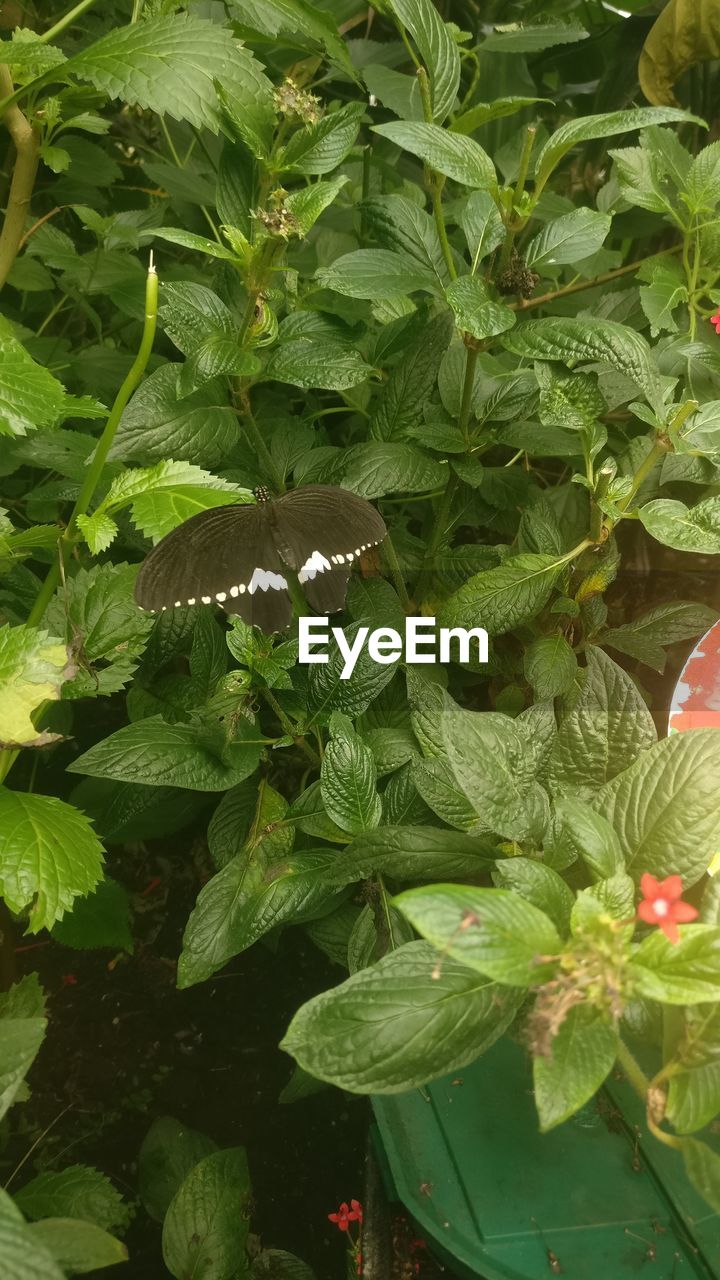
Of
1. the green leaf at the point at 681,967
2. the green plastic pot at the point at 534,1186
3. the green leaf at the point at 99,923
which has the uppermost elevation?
the green leaf at the point at 681,967

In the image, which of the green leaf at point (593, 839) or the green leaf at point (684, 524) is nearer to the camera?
the green leaf at point (593, 839)

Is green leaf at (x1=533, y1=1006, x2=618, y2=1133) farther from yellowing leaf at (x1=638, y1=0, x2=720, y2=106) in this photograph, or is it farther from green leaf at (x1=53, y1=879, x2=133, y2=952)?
yellowing leaf at (x1=638, y1=0, x2=720, y2=106)

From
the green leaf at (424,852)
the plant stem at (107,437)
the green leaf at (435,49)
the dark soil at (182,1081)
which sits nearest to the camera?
the plant stem at (107,437)

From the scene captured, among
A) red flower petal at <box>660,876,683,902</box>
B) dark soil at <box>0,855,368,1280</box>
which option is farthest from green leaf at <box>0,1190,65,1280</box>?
dark soil at <box>0,855,368,1280</box>

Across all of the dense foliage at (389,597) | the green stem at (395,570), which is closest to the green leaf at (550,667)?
the dense foliage at (389,597)

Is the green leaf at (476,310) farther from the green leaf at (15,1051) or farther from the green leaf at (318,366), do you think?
the green leaf at (15,1051)

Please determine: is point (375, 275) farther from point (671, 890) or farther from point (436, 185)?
point (671, 890)
